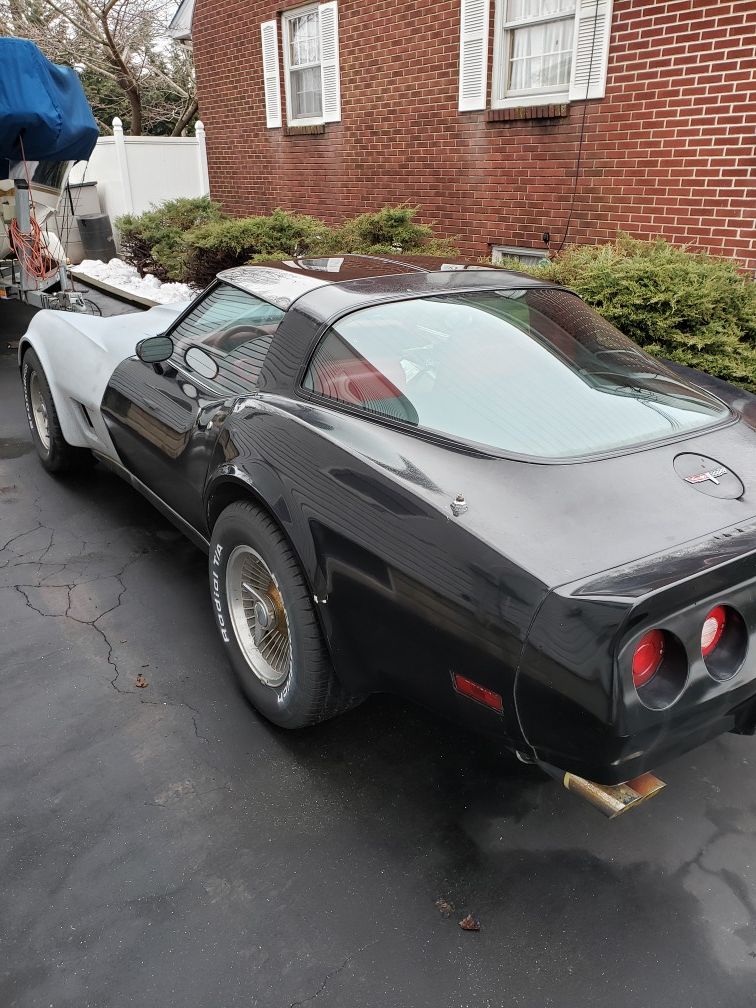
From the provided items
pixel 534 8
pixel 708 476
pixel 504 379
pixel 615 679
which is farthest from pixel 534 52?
pixel 615 679

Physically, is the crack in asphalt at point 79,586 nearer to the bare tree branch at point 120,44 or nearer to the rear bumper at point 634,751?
the rear bumper at point 634,751

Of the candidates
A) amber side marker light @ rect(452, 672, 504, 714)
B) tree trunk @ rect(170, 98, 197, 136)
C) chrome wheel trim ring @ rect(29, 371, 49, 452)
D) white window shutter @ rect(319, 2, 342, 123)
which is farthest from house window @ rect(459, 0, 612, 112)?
tree trunk @ rect(170, 98, 197, 136)

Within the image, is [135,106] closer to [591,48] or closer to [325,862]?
[591,48]

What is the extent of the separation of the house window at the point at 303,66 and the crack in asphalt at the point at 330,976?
9.90 m

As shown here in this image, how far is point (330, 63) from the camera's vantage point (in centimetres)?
941

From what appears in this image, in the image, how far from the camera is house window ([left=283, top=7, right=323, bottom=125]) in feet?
32.6

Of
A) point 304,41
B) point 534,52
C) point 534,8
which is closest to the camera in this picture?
point 534,8

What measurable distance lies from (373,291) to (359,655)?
134cm

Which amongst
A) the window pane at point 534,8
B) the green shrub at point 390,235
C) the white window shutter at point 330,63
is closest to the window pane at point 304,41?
the white window shutter at point 330,63

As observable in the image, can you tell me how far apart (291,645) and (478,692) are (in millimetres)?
790

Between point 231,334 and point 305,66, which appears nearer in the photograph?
point 231,334

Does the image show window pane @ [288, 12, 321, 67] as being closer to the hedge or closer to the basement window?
the hedge

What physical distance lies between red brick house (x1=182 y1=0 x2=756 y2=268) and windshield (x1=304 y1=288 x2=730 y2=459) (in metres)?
3.79

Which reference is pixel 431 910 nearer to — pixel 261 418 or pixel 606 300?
pixel 261 418
